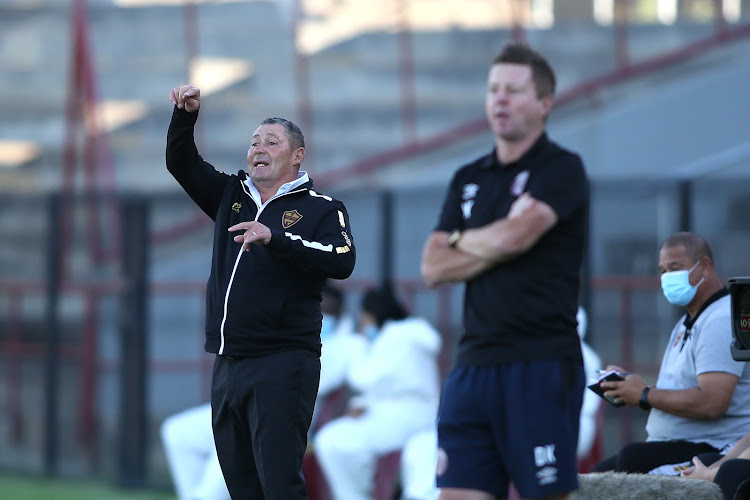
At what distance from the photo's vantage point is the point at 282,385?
174 inches

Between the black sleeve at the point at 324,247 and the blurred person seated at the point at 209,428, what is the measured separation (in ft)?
6.87

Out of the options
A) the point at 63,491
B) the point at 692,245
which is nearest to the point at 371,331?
the point at 63,491

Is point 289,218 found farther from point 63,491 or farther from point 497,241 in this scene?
point 63,491

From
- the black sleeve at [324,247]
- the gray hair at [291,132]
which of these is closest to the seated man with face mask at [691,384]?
the black sleeve at [324,247]

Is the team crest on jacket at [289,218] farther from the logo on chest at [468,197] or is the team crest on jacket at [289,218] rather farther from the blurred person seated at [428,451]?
the blurred person seated at [428,451]

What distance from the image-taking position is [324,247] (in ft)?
14.3

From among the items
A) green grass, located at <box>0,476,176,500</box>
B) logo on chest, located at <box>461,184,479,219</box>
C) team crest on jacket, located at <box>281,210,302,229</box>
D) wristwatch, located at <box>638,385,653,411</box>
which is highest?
logo on chest, located at <box>461,184,479,219</box>

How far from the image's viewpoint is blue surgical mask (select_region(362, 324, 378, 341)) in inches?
318

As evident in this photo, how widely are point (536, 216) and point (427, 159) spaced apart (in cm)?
776

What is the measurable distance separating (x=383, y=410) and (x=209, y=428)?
1.07 meters

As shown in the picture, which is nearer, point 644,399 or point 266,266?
point 266,266

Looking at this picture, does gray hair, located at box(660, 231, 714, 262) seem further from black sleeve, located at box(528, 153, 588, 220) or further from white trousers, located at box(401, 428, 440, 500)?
white trousers, located at box(401, 428, 440, 500)

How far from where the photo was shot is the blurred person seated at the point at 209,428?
23.2 feet

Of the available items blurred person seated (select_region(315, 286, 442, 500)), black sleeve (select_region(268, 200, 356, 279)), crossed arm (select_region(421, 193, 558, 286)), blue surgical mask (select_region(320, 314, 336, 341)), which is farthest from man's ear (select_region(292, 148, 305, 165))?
blue surgical mask (select_region(320, 314, 336, 341))
